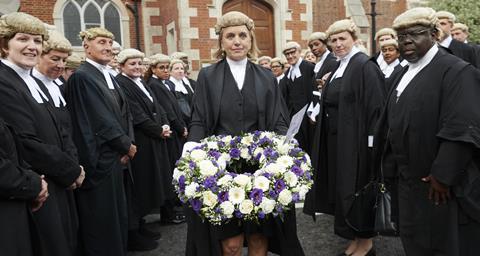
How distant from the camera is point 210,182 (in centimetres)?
269

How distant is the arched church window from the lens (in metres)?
13.4

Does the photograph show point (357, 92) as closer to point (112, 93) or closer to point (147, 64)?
point (112, 93)

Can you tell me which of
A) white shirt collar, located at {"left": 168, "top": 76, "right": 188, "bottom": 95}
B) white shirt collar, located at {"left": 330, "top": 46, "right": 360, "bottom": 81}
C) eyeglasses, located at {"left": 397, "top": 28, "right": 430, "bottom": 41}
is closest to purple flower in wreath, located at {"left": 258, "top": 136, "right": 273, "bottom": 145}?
eyeglasses, located at {"left": 397, "top": 28, "right": 430, "bottom": 41}

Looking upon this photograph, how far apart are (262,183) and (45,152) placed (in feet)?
5.32

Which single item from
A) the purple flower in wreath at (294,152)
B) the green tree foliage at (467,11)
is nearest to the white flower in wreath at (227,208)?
the purple flower in wreath at (294,152)

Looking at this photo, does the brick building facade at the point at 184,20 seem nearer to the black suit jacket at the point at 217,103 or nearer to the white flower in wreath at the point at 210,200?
the black suit jacket at the point at 217,103

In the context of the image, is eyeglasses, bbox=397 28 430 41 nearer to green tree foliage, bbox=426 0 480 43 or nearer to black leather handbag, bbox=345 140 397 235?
black leather handbag, bbox=345 140 397 235

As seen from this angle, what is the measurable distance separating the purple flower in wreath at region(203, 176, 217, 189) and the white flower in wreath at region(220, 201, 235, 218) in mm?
140

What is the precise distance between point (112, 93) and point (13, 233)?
202cm

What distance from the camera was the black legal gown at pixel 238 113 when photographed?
10.3ft

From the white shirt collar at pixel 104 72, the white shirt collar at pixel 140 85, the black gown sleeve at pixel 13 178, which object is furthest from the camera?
the white shirt collar at pixel 140 85

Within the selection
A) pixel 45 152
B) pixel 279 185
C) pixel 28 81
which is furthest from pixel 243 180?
pixel 28 81

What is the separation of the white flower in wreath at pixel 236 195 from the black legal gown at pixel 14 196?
123 centimetres

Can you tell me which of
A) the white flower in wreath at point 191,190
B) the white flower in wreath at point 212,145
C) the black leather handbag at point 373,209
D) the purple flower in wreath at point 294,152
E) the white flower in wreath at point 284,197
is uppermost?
the white flower in wreath at point 212,145
